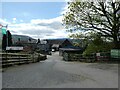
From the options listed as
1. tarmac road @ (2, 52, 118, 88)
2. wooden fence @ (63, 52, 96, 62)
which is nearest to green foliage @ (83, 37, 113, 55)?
wooden fence @ (63, 52, 96, 62)

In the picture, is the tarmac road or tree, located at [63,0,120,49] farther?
tree, located at [63,0,120,49]

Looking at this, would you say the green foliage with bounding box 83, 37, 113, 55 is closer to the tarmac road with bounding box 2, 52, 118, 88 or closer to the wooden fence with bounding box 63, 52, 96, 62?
the wooden fence with bounding box 63, 52, 96, 62

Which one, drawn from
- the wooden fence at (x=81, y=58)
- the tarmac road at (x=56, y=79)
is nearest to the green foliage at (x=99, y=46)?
the wooden fence at (x=81, y=58)

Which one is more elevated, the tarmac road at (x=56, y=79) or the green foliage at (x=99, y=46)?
the green foliage at (x=99, y=46)

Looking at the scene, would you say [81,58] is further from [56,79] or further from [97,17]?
[56,79]

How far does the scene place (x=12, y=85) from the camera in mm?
10172

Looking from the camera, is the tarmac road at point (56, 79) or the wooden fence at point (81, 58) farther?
the wooden fence at point (81, 58)

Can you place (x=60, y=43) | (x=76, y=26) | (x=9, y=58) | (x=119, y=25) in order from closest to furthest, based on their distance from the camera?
(x=9, y=58) → (x=119, y=25) → (x=76, y=26) → (x=60, y=43)

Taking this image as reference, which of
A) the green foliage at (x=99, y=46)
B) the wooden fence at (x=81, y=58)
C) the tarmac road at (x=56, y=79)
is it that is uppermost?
the green foliage at (x=99, y=46)

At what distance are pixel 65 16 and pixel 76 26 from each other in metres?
2.19

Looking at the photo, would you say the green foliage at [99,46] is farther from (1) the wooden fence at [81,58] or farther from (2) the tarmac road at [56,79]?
(2) the tarmac road at [56,79]

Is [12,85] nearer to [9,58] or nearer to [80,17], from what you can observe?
[9,58]

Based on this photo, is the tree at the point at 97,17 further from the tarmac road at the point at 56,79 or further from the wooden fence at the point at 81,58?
the tarmac road at the point at 56,79

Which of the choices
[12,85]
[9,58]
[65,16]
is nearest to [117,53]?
[65,16]
